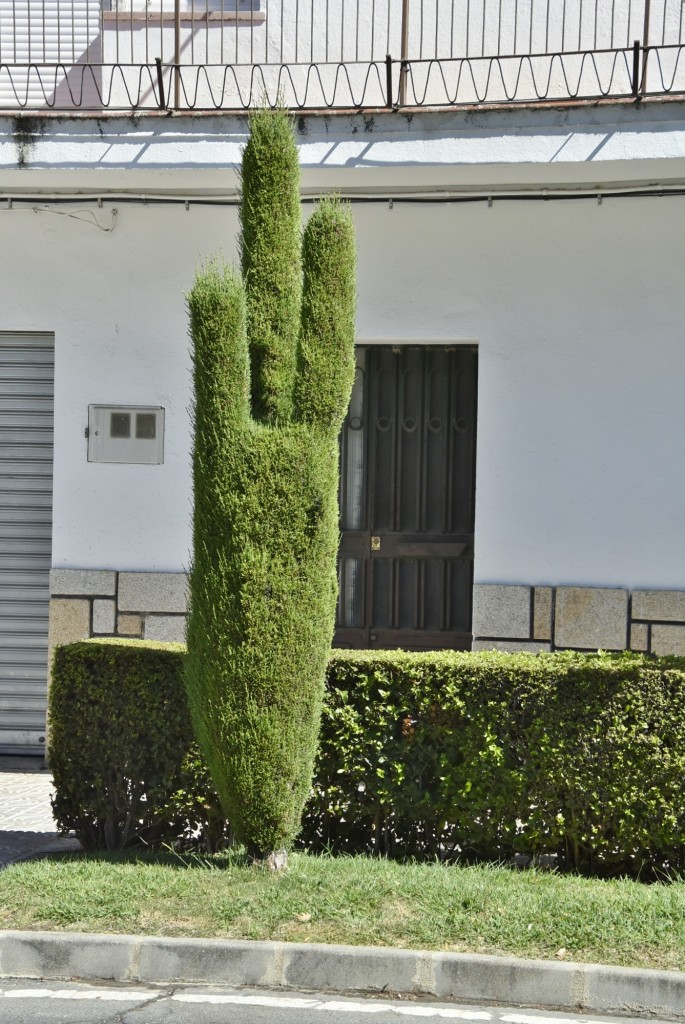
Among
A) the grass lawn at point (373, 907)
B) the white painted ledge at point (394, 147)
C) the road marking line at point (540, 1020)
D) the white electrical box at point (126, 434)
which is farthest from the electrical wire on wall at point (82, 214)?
the road marking line at point (540, 1020)

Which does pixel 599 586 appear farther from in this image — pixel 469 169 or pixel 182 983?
pixel 182 983

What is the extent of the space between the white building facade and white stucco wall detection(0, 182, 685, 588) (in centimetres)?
2

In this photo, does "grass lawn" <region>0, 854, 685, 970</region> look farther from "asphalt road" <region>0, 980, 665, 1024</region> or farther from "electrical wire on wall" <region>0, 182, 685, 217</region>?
"electrical wire on wall" <region>0, 182, 685, 217</region>

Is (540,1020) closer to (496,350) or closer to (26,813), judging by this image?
(26,813)

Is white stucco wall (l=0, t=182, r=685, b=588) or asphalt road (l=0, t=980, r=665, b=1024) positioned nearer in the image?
asphalt road (l=0, t=980, r=665, b=1024)

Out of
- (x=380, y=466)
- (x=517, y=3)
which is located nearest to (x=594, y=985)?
(x=380, y=466)

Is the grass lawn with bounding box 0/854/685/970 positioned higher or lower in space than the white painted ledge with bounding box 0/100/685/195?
lower

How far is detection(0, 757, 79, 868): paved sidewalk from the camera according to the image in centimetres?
700

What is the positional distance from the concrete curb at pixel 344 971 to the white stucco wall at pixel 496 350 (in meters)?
4.27

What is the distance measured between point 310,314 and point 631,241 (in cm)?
365

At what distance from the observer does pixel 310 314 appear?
19.7 ft

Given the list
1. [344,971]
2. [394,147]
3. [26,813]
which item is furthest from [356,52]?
[344,971]

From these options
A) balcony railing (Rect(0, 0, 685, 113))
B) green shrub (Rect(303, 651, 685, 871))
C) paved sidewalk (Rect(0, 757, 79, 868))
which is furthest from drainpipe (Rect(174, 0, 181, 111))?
paved sidewalk (Rect(0, 757, 79, 868))

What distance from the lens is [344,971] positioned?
4961 millimetres
